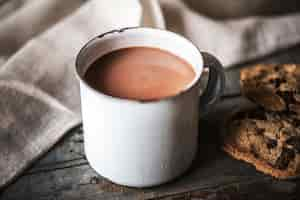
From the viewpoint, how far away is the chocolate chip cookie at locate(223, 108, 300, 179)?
729mm

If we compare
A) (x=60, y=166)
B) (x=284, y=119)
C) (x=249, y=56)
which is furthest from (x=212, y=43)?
(x=60, y=166)

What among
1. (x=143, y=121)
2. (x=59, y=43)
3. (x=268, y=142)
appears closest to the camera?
(x=143, y=121)

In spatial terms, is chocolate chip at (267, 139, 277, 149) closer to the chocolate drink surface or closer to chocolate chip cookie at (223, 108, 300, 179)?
chocolate chip cookie at (223, 108, 300, 179)

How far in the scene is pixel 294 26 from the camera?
95cm

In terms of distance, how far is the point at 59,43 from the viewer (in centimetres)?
88

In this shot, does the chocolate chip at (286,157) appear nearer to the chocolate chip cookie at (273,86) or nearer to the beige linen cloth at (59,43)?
the chocolate chip cookie at (273,86)

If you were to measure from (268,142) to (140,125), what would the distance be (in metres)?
0.20

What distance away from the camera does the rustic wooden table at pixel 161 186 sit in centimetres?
72

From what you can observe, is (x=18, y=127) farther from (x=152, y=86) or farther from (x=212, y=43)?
(x=212, y=43)

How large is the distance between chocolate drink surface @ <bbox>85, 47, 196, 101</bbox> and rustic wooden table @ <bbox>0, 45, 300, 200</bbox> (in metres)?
0.12

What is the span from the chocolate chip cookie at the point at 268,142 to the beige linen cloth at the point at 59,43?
6.1 inches

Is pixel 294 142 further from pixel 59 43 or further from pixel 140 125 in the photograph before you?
pixel 59 43

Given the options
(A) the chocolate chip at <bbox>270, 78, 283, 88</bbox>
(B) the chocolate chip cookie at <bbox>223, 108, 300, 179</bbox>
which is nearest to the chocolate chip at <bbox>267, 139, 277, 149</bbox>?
(B) the chocolate chip cookie at <bbox>223, 108, 300, 179</bbox>

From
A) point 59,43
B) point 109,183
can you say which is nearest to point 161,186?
point 109,183
